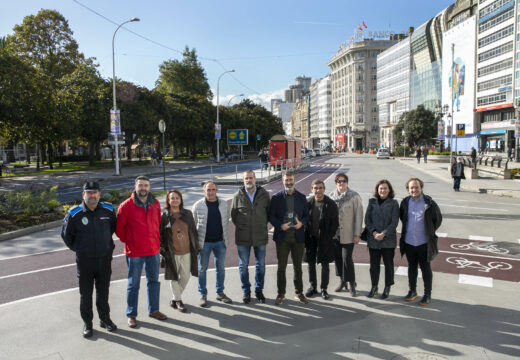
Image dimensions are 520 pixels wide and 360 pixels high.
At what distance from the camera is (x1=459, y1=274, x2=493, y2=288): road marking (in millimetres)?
6615

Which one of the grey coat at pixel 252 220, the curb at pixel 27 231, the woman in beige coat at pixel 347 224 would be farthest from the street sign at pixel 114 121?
the woman in beige coat at pixel 347 224

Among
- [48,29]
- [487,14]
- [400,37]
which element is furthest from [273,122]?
[400,37]

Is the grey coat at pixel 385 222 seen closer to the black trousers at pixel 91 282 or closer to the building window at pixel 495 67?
the black trousers at pixel 91 282

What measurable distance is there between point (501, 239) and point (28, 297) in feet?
31.6

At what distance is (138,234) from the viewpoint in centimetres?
525

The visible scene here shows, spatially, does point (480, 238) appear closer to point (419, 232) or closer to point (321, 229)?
point (419, 232)

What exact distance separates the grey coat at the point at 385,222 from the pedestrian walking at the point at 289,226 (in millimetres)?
961

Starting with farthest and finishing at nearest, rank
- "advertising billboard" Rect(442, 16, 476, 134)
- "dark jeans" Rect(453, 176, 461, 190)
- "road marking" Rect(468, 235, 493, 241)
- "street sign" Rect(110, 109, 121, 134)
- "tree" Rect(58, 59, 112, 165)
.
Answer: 1. "advertising billboard" Rect(442, 16, 476, 134)
2. "tree" Rect(58, 59, 112, 165)
3. "street sign" Rect(110, 109, 121, 134)
4. "dark jeans" Rect(453, 176, 461, 190)
5. "road marking" Rect(468, 235, 493, 241)

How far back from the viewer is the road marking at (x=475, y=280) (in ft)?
21.7

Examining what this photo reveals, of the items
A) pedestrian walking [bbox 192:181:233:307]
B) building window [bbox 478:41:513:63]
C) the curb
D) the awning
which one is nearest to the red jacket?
pedestrian walking [bbox 192:181:233:307]

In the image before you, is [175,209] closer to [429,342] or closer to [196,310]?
[196,310]

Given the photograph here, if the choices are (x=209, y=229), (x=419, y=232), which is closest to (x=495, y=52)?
(x=419, y=232)

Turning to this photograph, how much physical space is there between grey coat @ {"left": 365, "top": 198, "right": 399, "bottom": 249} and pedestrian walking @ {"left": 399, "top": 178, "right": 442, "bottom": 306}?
151 millimetres

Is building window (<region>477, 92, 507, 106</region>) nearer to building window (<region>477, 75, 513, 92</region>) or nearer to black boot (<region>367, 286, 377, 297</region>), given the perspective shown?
building window (<region>477, 75, 513, 92</region>)
